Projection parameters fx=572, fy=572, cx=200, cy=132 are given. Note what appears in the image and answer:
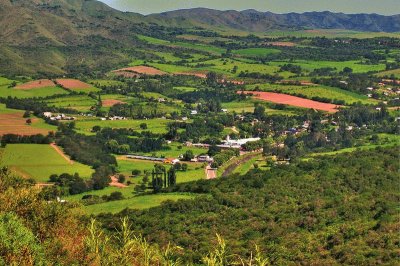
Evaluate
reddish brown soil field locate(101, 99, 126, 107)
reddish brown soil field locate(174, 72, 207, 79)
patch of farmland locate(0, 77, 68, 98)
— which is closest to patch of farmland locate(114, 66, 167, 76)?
reddish brown soil field locate(174, 72, 207, 79)

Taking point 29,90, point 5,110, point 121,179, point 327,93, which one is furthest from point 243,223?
point 29,90

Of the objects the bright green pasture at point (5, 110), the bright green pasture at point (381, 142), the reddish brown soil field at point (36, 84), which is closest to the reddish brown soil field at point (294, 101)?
the bright green pasture at point (381, 142)

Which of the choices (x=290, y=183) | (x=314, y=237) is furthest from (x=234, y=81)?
(x=314, y=237)

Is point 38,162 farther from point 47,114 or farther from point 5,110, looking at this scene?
point 47,114

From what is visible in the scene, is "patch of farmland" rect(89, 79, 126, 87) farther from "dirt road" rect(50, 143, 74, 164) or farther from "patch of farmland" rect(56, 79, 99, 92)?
"dirt road" rect(50, 143, 74, 164)

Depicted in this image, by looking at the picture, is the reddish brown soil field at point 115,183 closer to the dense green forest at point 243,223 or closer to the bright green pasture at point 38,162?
the bright green pasture at point 38,162
